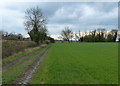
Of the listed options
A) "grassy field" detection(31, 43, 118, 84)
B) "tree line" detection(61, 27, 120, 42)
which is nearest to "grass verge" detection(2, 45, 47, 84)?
"grassy field" detection(31, 43, 118, 84)

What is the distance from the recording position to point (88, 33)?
12581 centimetres

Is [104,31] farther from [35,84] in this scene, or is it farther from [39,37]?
[35,84]

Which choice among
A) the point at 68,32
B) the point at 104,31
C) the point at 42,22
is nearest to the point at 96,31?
the point at 104,31

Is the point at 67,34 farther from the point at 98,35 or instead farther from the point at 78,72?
the point at 78,72

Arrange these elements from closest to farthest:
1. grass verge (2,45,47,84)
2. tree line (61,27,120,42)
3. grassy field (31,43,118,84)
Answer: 1. grassy field (31,43,118,84)
2. grass verge (2,45,47,84)
3. tree line (61,27,120,42)

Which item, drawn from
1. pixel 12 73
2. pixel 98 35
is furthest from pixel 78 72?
pixel 98 35

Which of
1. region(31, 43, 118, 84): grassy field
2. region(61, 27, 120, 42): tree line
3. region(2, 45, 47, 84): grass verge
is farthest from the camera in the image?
region(61, 27, 120, 42): tree line

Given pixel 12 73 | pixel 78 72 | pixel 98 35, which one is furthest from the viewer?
pixel 98 35

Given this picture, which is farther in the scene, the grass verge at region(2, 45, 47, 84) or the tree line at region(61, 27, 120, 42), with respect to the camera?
the tree line at region(61, 27, 120, 42)

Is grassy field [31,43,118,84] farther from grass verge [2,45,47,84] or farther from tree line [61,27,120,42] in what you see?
tree line [61,27,120,42]

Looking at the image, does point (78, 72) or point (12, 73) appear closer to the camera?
point (12, 73)

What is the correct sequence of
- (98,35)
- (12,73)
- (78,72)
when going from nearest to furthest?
(12,73) < (78,72) < (98,35)

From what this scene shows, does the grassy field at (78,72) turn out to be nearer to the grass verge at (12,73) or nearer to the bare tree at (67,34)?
the grass verge at (12,73)

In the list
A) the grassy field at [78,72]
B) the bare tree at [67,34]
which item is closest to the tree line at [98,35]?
the bare tree at [67,34]
